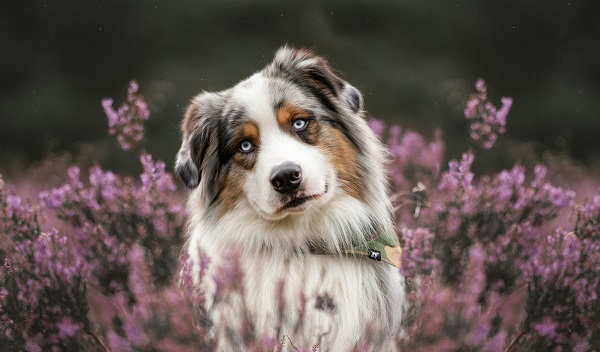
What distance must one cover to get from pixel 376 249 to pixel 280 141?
56cm

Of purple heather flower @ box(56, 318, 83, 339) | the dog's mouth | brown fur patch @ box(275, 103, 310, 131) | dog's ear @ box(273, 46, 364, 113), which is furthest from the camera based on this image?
dog's ear @ box(273, 46, 364, 113)

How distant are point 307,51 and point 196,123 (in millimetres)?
519

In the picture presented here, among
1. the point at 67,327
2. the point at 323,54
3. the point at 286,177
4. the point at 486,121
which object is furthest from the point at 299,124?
the point at 67,327

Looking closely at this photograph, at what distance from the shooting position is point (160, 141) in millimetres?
2957

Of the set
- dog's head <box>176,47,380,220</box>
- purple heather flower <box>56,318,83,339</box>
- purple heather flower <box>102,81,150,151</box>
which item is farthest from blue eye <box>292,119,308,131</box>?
purple heather flower <box>56,318,83,339</box>

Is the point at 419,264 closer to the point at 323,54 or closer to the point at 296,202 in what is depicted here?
the point at 296,202

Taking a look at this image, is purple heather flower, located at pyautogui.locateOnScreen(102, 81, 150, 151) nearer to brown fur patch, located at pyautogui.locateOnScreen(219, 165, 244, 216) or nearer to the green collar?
brown fur patch, located at pyautogui.locateOnScreen(219, 165, 244, 216)

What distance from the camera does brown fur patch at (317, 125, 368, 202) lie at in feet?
9.09

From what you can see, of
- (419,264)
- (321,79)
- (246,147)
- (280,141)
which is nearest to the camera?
(419,264)

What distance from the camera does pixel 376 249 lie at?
2.82 m

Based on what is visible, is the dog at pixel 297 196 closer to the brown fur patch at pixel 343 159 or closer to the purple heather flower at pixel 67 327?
the brown fur patch at pixel 343 159

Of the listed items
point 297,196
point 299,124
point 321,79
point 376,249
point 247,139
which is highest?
point 321,79

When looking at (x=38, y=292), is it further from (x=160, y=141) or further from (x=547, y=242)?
(x=547, y=242)

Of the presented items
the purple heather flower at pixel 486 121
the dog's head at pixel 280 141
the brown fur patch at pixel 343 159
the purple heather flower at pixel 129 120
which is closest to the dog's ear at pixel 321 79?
the dog's head at pixel 280 141
